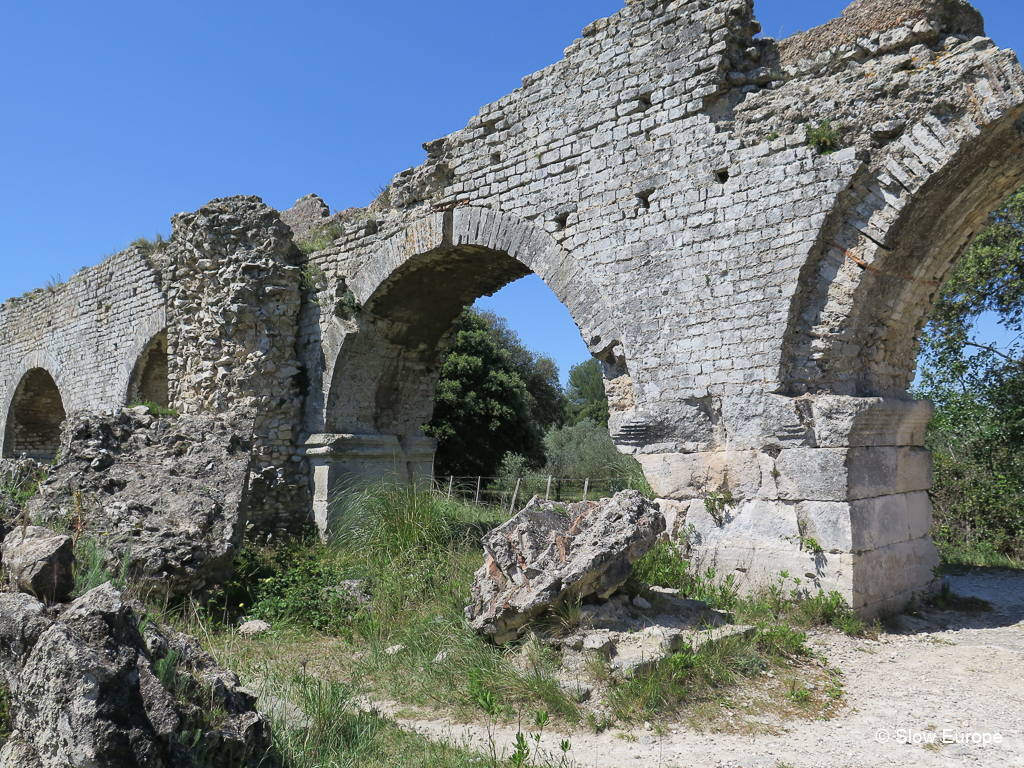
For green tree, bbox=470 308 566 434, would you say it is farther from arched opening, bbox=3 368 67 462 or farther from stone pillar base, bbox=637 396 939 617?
stone pillar base, bbox=637 396 939 617

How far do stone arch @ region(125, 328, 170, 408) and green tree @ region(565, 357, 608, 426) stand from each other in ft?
85.0

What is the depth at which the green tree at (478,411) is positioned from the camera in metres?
17.3

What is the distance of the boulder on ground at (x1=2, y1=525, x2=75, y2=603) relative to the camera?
2848 millimetres

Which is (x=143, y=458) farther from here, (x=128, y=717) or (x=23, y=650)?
(x=128, y=717)

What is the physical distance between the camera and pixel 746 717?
12.0 feet

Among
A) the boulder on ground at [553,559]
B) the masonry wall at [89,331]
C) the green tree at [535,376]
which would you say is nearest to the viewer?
the boulder on ground at [553,559]

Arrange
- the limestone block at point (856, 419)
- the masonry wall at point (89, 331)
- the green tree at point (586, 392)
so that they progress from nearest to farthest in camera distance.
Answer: the limestone block at point (856, 419) → the masonry wall at point (89, 331) → the green tree at point (586, 392)

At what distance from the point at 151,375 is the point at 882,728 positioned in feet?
38.5

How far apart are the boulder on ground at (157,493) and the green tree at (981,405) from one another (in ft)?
27.1

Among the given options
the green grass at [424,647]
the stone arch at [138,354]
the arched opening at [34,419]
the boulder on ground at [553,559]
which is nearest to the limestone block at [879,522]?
the green grass at [424,647]

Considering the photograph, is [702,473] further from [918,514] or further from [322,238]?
[322,238]

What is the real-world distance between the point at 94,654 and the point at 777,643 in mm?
3714

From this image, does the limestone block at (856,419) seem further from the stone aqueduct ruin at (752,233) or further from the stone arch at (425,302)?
the stone arch at (425,302)

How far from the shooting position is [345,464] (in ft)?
28.7
